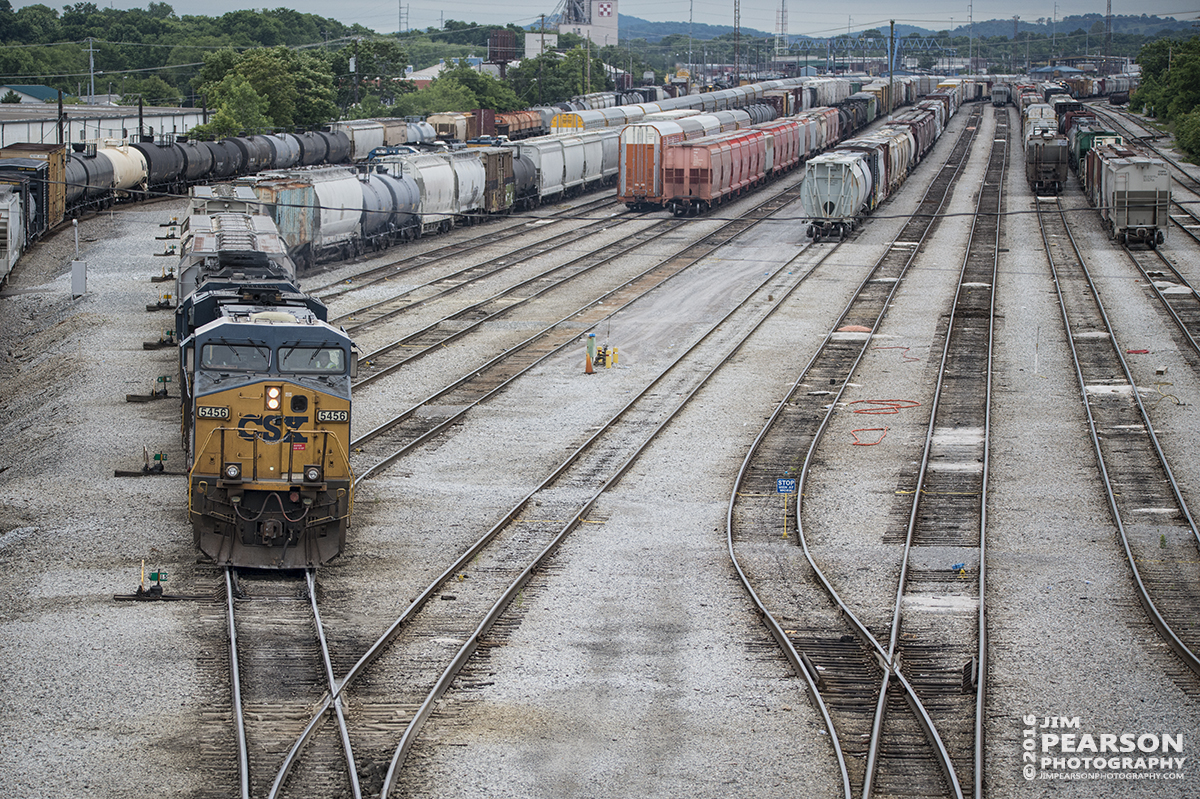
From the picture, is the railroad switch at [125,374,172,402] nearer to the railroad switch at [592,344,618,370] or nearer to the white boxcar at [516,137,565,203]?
the railroad switch at [592,344,618,370]

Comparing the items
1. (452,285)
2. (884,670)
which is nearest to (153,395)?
(452,285)

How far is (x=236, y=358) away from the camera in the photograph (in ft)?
56.0

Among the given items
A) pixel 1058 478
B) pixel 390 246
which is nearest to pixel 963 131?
pixel 390 246

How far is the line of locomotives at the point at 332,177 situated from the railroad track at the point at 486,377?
8.89 m

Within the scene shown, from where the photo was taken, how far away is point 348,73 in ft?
401

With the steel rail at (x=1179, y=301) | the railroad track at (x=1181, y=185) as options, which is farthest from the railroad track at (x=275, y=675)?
the railroad track at (x=1181, y=185)

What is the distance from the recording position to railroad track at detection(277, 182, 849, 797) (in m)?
12.9

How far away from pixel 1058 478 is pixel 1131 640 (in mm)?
7290

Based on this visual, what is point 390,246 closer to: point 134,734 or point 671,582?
point 671,582

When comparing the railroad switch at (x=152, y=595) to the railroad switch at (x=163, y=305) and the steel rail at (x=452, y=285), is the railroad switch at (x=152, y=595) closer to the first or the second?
the steel rail at (x=452, y=285)

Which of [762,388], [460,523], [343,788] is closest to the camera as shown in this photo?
[343,788]

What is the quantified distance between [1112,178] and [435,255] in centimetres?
2679

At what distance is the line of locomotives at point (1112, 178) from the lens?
49219 mm

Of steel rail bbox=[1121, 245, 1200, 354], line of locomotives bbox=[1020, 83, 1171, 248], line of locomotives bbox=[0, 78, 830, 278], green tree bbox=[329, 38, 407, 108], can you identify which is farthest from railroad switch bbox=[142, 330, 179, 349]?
green tree bbox=[329, 38, 407, 108]
